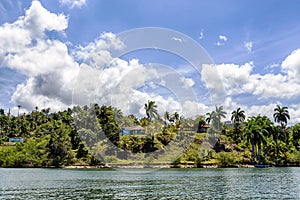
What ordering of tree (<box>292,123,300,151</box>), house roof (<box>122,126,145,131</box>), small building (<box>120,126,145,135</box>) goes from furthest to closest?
house roof (<box>122,126,145,131</box>)
small building (<box>120,126,145,135</box>)
tree (<box>292,123,300,151</box>)

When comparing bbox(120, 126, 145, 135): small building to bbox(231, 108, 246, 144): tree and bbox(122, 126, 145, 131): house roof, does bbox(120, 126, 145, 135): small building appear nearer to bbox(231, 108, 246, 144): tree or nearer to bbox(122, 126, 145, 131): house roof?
bbox(122, 126, 145, 131): house roof

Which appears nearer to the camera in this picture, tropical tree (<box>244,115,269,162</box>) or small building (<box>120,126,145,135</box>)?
tropical tree (<box>244,115,269,162</box>)

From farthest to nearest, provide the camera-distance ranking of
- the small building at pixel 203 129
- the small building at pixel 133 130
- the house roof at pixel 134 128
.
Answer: the small building at pixel 203 129, the house roof at pixel 134 128, the small building at pixel 133 130

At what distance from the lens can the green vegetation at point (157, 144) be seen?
96688 mm

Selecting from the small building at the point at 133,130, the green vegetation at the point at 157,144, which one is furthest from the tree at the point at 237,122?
the small building at the point at 133,130

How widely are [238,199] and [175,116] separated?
96.0 metres

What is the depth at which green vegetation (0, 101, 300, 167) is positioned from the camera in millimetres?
96688

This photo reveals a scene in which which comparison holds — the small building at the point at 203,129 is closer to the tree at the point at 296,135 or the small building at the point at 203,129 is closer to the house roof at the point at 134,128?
the house roof at the point at 134,128

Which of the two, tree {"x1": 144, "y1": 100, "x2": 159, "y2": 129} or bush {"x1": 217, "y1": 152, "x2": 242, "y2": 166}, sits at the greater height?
tree {"x1": 144, "y1": 100, "x2": 159, "y2": 129}

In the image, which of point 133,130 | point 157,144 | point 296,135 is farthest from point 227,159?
point 133,130

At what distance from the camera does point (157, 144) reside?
10294cm

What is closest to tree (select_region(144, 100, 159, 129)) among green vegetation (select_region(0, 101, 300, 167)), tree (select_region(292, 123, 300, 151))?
green vegetation (select_region(0, 101, 300, 167))

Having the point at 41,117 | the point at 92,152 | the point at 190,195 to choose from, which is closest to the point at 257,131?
the point at 92,152

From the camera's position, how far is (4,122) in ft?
486
